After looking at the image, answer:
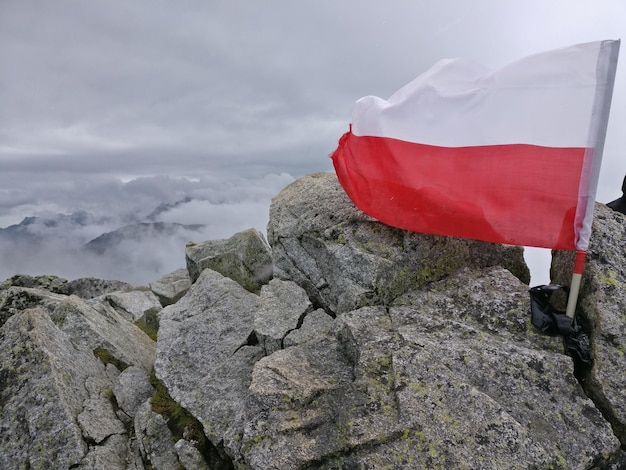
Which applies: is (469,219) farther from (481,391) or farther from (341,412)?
(341,412)

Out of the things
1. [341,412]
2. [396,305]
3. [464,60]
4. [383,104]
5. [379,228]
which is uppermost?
[464,60]

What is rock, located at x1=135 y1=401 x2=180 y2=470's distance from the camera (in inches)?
318

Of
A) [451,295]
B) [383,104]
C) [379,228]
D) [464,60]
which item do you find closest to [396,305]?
[451,295]

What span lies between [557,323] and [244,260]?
11297 millimetres

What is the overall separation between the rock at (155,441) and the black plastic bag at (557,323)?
23.4 ft

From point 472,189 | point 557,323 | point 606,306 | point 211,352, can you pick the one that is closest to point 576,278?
point 606,306

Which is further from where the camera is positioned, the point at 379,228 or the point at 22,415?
the point at 379,228

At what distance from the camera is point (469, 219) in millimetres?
9016

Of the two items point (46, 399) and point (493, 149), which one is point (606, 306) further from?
point (46, 399)

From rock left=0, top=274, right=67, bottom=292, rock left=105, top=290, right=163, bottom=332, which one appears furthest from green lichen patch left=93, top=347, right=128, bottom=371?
rock left=0, top=274, right=67, bottom=292

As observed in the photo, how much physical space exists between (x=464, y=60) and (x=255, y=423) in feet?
26.9

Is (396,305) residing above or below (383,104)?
below

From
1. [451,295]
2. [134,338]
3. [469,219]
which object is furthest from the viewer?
[134,338]

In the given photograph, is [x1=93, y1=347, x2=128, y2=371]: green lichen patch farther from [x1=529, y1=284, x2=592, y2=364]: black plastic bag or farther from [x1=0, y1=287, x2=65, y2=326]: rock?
[x1=529, y1=284, x2=592, y2=364]: black plastic bag
